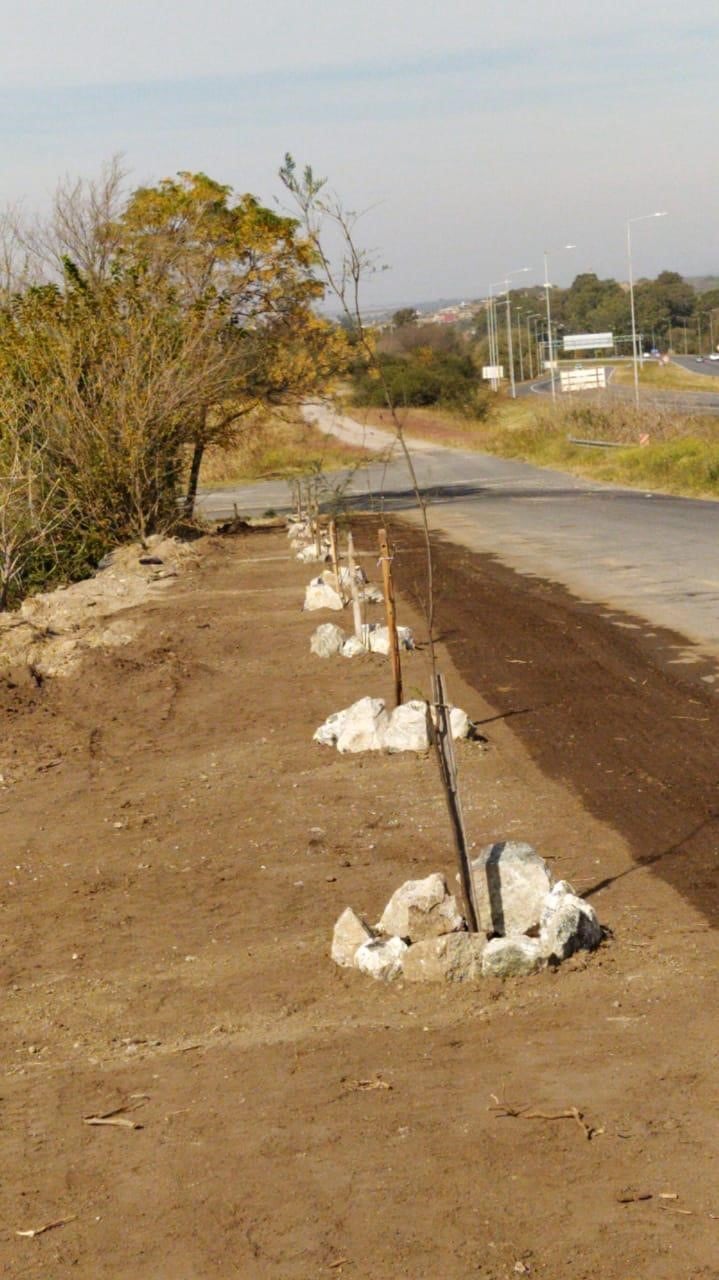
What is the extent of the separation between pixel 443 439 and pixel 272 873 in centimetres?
6797

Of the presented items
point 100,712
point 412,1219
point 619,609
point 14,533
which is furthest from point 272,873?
point 14,533

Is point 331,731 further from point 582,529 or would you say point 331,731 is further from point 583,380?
point 583,380

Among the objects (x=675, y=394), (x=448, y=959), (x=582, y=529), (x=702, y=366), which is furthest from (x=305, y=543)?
(x=702, y=366)

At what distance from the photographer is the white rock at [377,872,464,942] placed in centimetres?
653

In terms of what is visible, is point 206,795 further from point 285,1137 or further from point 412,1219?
point 412,1219

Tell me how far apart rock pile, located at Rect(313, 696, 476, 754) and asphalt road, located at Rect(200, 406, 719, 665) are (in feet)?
5.08

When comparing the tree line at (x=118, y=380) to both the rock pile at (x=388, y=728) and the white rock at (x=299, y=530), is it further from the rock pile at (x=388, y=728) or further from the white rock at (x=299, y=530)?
the rock pile at (x=388, y=728)

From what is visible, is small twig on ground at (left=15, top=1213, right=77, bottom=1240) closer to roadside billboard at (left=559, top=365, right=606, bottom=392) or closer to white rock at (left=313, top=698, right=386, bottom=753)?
white rock at (left=313, top=698, right=386, bottom=753)

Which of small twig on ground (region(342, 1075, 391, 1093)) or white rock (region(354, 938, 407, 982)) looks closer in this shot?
small twig on ground (region(342, 1075, 391, 1093))

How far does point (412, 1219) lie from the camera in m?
4.43

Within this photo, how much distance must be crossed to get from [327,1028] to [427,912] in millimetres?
769

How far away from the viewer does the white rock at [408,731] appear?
10406 mm

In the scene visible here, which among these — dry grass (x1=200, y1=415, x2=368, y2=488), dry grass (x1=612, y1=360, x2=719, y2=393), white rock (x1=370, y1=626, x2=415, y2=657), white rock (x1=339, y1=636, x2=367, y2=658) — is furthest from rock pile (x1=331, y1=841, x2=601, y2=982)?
dry grass (x1=612, y1=360, x2=719, y2=393)

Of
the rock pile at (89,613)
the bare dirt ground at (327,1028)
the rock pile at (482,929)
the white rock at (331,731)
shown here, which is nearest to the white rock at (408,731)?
the bare dirt ground at (327,1028)
